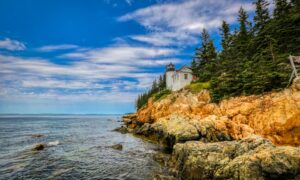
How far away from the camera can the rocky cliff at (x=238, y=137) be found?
868 centimetres

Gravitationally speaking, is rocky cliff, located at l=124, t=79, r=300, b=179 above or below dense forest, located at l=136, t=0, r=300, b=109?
below

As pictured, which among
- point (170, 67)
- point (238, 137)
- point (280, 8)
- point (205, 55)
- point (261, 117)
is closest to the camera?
point (261, 117)

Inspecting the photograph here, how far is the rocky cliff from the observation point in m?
8.68

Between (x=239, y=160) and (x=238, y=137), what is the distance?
32.4ft

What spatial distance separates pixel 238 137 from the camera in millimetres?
17984

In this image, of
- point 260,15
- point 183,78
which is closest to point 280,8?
point 260,15

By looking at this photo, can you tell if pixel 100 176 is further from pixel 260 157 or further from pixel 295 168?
pixel 295 168

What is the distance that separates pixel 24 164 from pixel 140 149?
1168cm

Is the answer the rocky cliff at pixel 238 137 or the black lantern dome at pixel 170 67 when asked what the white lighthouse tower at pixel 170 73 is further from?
the rocky cliff at pixel 238 137

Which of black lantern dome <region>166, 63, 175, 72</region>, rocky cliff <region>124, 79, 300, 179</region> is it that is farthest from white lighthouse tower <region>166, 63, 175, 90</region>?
rocky cliff <region>124, 79, 300, 179</region>

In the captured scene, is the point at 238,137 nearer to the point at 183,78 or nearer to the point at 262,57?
the point at 262,57

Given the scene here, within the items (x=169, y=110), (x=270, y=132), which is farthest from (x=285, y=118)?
(x=169, y=110)

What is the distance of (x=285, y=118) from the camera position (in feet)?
51.6

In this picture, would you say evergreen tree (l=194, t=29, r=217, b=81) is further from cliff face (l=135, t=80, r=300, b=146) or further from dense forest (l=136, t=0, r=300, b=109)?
cliff face (l=135, t=80, r=300, b=146)
